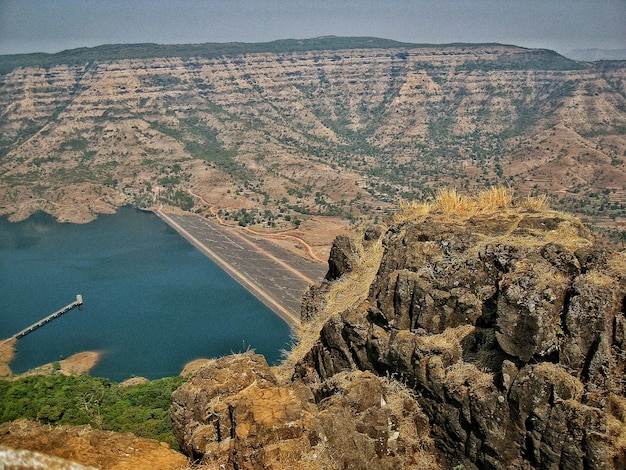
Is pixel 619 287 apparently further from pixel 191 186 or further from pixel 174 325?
pixel 191 186

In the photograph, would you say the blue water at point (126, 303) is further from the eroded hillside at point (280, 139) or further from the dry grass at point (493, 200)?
the dry grass at point (493, 200)

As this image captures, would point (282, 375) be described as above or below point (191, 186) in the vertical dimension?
above

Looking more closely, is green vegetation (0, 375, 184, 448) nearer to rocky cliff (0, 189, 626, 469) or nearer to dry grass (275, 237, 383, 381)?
dry grass (275, 237, 383, 381)

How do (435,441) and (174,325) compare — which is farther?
(174,325)

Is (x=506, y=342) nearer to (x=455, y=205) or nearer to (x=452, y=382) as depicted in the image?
(x=452, y=382)

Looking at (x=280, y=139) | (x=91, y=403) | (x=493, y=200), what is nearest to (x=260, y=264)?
(x=91, y=403)

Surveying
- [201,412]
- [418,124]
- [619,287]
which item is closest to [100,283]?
[201,412]
